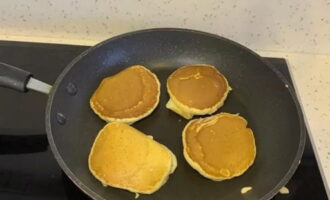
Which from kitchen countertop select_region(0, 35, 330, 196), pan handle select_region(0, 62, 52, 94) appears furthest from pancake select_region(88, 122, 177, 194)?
kitchen countertop select_region(0, 35, 330, 196)

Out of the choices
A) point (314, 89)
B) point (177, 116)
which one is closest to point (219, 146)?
point (177, 116)

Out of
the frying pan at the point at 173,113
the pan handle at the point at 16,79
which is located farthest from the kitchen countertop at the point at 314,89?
the pan handle at the point at 16,79

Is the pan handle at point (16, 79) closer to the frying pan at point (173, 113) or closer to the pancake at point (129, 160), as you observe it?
the frying pan at point (173, 113)

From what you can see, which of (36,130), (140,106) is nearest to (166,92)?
(140,106)

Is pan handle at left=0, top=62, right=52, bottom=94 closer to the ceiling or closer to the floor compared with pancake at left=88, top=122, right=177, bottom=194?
closer to the ceiling

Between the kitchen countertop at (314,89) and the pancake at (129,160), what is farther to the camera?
the kitchen countertop at (314,89)

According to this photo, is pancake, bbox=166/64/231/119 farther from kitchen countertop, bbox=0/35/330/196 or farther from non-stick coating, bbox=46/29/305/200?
kitchen countertop, bbox=0/35/330/196

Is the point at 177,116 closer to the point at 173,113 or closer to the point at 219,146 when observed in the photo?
the point at 173,113
